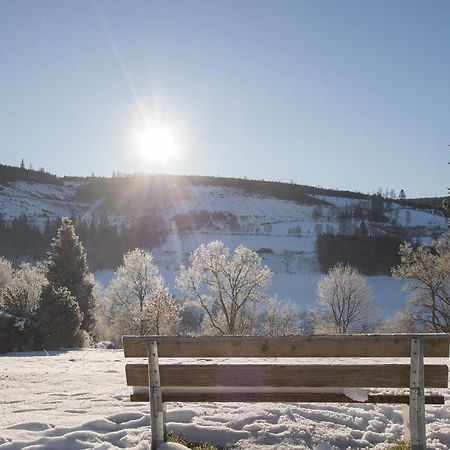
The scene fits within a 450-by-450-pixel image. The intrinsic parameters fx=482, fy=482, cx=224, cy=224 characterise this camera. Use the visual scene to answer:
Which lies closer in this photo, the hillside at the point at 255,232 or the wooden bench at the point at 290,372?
the wooden bench at the point at 290,372

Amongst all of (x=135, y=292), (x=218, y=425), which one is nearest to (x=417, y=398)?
(x=218, y=425)

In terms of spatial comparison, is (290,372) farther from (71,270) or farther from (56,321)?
(71,270)

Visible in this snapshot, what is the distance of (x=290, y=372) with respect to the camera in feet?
14.9

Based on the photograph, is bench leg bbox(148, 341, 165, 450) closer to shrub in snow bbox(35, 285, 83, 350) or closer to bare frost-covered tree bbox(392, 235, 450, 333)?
shrub in snow bbox(35, 285, 83, 350)

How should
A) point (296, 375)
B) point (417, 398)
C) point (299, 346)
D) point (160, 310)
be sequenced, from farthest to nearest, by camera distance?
1. point (160, 310)
2. point (296, 375)
3. point (299, 346)
4. point (417, 398)

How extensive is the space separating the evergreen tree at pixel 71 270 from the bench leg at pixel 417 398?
34849 millimetres

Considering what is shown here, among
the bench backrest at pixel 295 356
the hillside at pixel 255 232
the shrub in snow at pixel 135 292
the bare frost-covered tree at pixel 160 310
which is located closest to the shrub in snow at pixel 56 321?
the bare frost-covered tree at pixel 160 310

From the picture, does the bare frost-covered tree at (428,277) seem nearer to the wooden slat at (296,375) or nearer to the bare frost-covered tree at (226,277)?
the bare frost-covered tree at (226,277)

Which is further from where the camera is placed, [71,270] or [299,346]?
[71,270]

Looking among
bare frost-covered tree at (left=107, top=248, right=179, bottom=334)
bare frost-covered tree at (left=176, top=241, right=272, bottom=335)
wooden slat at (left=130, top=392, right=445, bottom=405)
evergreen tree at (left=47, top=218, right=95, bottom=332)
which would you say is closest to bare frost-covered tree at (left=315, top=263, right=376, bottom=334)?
bare frost-covered tree at (left=176, top=241, right=272, bottom=335)

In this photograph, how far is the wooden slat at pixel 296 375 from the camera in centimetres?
439

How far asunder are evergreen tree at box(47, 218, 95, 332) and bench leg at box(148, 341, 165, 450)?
33705 mm

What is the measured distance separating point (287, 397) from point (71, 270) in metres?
35.1

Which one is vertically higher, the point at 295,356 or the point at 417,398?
the point at 295,356
